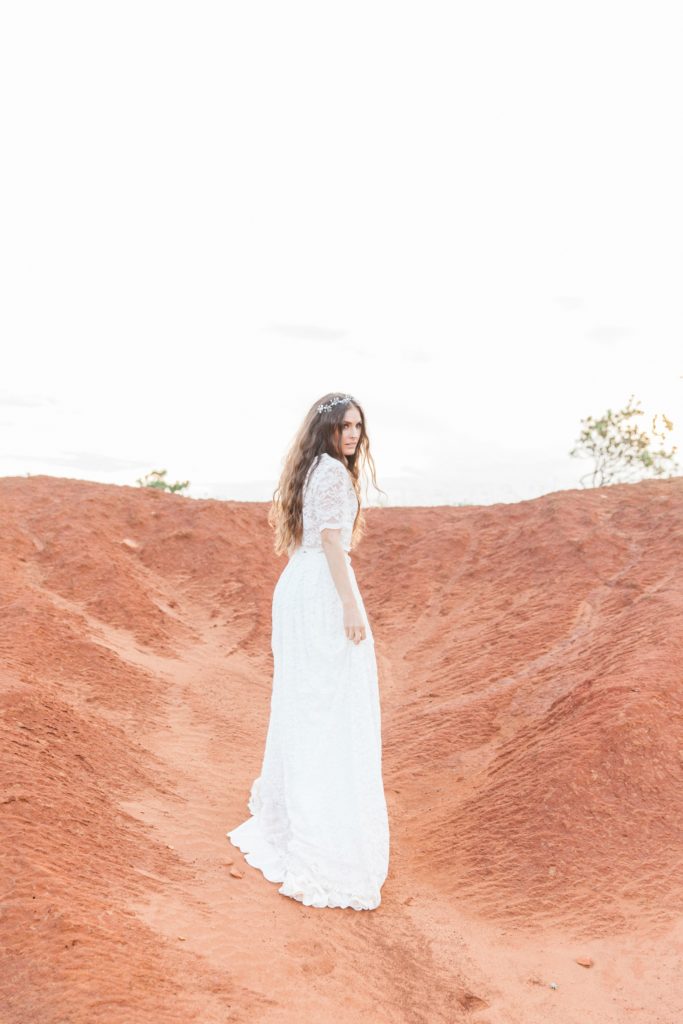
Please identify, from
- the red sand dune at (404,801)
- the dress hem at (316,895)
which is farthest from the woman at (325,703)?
the red sand dune at (404,801)

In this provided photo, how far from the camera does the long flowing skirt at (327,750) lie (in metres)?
4.41

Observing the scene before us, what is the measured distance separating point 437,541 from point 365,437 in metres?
9.15

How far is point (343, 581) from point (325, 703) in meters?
0.78

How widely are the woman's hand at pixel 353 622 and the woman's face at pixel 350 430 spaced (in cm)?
86

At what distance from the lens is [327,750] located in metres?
4.46

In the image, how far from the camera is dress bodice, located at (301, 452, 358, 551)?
4.18 metres

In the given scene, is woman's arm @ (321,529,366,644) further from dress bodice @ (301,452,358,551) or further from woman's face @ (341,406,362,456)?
woman's face @ (341,406,362,456)

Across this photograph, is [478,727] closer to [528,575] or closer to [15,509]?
[528,575]

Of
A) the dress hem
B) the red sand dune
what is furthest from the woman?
the red sand dune

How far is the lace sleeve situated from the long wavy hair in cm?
15

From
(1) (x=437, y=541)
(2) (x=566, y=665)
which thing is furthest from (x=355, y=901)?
(1) (x=437, y=541)

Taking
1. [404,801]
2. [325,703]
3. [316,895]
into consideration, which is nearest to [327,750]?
[325,703]

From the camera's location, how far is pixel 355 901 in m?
4.41

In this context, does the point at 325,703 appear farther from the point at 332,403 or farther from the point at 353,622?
the point at 332,403
